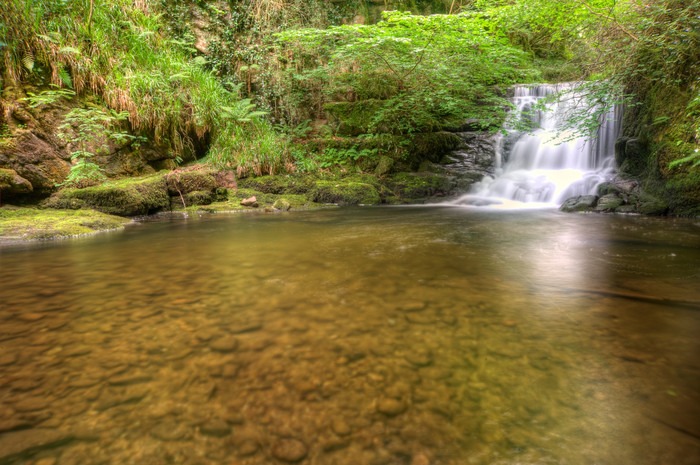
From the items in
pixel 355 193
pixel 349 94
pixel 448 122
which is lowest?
pixel 355 193

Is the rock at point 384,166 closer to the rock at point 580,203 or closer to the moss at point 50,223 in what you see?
the rock at point 580,203

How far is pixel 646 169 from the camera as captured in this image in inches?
275

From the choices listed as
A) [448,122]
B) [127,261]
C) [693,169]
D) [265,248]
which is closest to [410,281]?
[265,248]

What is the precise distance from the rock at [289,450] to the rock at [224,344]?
24.3 inches

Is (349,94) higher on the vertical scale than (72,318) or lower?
higher

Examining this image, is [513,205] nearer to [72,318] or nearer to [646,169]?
[646,169]

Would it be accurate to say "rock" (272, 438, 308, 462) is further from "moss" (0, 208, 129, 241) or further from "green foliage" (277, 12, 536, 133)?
"green foliage" (277, 12, 536, 133)

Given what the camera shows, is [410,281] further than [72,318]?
Yes

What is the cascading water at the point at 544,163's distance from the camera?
8289 millimetres

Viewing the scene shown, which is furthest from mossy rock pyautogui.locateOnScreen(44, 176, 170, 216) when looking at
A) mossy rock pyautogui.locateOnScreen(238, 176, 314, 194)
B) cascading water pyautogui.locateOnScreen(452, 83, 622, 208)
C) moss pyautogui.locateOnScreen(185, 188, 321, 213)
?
cascading water pyautogui.locateOnScreen(452, 83, 622, 208)

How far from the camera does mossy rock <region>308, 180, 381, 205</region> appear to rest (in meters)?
8.91

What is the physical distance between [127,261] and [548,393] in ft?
11.3

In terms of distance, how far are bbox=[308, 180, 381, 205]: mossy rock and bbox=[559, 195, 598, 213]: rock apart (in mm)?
4339

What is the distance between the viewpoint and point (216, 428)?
1040 millimetres
